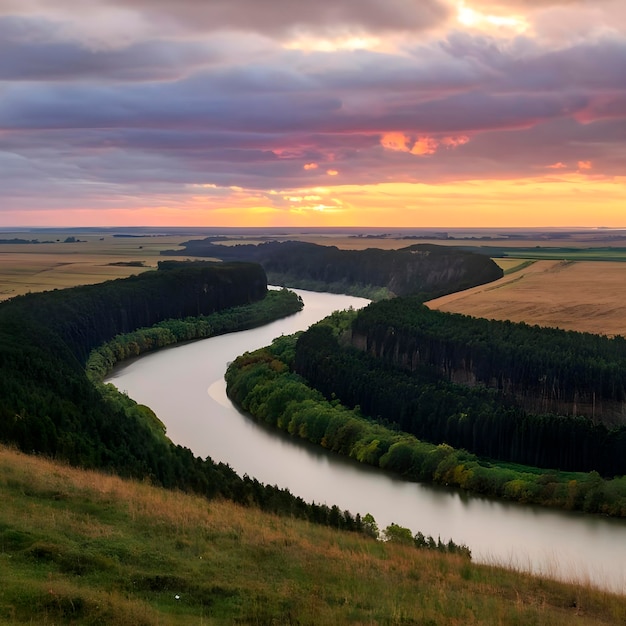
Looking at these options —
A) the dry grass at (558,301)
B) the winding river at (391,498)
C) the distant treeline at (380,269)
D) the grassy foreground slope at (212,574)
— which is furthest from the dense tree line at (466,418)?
the distant treeline at (380,269)

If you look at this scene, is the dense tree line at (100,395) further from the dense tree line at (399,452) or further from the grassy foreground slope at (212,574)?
the dense tree line at (399,452)

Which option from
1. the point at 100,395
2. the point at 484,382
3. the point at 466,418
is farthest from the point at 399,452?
the point at 100,395

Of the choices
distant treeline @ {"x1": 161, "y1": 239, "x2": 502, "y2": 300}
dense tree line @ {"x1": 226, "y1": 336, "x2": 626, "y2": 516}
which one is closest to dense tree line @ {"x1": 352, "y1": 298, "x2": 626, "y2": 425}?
dense tree line @ {"x1": 226, "y1": 336, "x2": 626, "y2": 516}

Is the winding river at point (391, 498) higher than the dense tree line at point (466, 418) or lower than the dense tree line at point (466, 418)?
lower

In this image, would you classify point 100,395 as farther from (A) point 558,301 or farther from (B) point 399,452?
(A) point 558,301

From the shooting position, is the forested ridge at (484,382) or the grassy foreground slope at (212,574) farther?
the forested ridge at (484,382)

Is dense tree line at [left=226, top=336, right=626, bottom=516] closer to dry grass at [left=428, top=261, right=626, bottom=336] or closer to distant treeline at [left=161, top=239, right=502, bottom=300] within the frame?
dry grass at [left=428, top=261, right=626, bottom=336]

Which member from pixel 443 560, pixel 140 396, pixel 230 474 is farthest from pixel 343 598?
pixel 140 396
